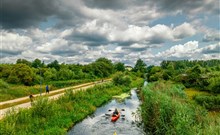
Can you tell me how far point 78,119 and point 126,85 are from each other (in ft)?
168

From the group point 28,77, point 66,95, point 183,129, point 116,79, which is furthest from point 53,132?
point 116,79

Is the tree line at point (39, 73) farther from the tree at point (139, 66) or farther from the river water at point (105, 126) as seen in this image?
the tree at point (139, 66)

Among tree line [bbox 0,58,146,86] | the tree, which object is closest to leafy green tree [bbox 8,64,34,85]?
tree line [bbox 0,58,146,86]

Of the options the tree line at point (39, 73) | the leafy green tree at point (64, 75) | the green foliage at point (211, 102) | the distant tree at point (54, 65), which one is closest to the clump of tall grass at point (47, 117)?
the tree line at point (39, 73)

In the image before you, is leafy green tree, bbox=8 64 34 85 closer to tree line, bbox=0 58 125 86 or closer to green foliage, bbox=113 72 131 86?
tree line, bbox=0 58 125 86

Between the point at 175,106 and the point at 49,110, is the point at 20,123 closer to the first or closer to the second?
the point at 49,110

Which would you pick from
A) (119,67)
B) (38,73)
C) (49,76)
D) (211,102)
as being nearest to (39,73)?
(38,73)

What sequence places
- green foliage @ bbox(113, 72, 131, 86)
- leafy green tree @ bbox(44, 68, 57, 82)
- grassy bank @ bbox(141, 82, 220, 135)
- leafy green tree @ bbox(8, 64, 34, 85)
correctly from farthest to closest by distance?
leafy green tree @ bbox(44, 68, 57, 82), green foliage @ bbox(113, 72, 131, 86), leafy green tree @ bbox(8, 64, 34, 85), grassy bank @ bbox(141, 82, 220, 135)

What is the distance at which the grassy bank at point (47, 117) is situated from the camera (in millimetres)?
23075

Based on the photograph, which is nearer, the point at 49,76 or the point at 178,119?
the point at 178,119

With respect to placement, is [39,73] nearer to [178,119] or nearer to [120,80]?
[120,80]

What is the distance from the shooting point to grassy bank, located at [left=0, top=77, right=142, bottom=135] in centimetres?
2308

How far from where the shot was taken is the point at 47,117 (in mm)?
29812

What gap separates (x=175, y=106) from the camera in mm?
22125
